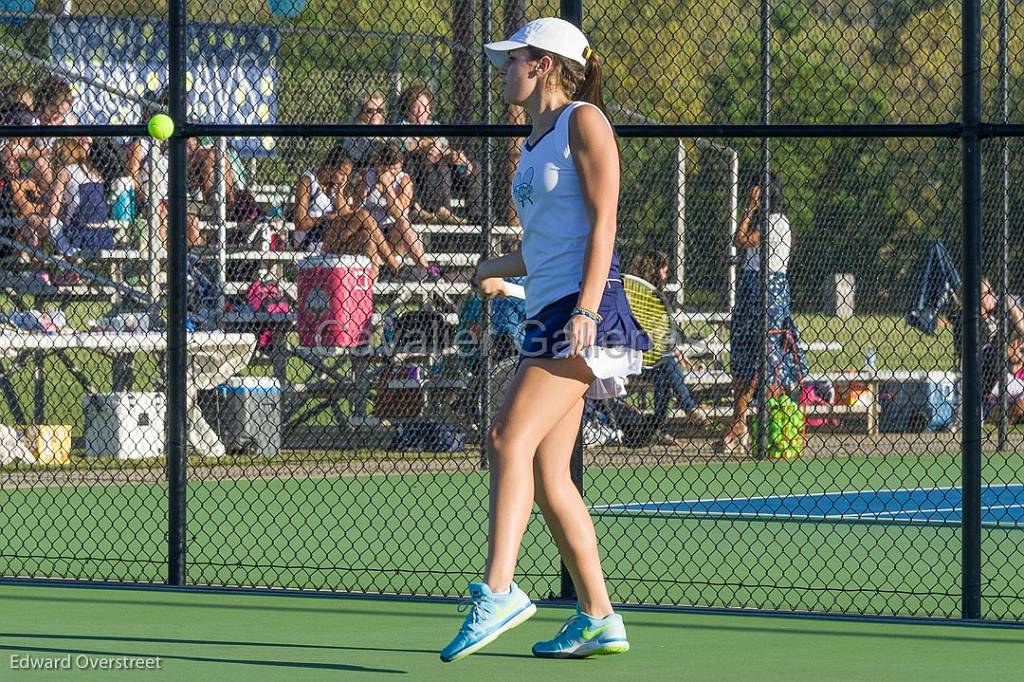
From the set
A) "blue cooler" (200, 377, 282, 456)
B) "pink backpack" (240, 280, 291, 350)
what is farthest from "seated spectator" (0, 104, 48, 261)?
"blue cooler" (200, 377, 282, 456)

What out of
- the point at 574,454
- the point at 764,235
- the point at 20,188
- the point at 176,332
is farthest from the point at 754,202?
the point at 176,332

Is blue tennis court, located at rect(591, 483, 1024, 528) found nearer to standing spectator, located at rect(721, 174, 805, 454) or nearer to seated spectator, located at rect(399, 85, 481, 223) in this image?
standing spectator, located at rect(721, 174, 805, 454)

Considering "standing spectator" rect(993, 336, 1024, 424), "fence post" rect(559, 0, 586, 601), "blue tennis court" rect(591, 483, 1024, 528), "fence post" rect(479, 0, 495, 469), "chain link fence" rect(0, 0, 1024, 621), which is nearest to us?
"fence post" rect(559, 0, 586, 601)

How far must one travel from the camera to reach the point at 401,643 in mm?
5117

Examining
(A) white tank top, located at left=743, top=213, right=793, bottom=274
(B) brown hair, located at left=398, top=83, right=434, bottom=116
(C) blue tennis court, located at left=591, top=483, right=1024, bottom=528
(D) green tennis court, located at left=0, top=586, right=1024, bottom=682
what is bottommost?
(C) blue tennis court, located at left=591, top=483, right=1024, bottom=528

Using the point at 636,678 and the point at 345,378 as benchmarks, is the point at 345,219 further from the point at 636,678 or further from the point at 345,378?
the point at 636,678

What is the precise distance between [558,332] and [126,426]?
6374 millimetres

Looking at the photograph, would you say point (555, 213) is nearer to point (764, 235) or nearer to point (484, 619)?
point (484, 619)

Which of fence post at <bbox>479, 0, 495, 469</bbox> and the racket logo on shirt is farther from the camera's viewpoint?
fence post at <bbox>479, 0, 495, 469</bbox>

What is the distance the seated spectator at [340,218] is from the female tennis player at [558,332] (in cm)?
511

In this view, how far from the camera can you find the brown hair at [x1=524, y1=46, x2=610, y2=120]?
15.1 feet

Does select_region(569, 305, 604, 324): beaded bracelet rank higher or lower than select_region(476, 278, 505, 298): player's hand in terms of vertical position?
lower

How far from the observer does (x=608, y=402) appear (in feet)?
36.0

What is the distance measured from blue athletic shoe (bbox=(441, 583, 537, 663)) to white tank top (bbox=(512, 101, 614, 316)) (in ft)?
2.51
